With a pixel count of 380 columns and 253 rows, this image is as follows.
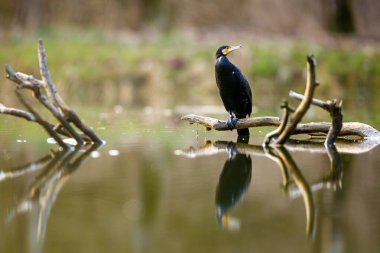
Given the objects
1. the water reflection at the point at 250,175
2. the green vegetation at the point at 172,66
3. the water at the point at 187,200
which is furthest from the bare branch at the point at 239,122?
the green vegetation at the point at 172,66

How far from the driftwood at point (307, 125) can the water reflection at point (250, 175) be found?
0.57ft

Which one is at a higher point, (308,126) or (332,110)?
(332,110)

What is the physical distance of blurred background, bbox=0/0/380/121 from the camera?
72.7 ft

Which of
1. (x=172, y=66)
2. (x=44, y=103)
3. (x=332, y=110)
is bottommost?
(x=172, y=66)

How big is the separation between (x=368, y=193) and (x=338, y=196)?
0.87ft

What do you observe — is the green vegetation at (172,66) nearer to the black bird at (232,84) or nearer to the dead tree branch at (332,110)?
the black bird at (232,84)

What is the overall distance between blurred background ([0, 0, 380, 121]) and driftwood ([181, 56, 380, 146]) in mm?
10482

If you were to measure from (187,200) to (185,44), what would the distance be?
19.1 m

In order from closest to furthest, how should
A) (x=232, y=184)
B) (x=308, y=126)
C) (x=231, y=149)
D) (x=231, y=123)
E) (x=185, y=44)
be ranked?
(x=232, y=184) < (x=231, y=149) < (x=308, y=126) < (x=231, y=123) < (x=185, y=44)

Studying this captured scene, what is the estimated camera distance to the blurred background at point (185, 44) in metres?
22.2

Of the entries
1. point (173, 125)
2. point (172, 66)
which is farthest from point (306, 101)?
point (172, 66)

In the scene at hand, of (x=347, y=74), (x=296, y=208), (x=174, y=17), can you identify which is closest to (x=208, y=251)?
(x=296, y=208)

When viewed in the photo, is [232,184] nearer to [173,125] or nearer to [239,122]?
[239,122]

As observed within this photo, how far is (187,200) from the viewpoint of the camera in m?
5.29
